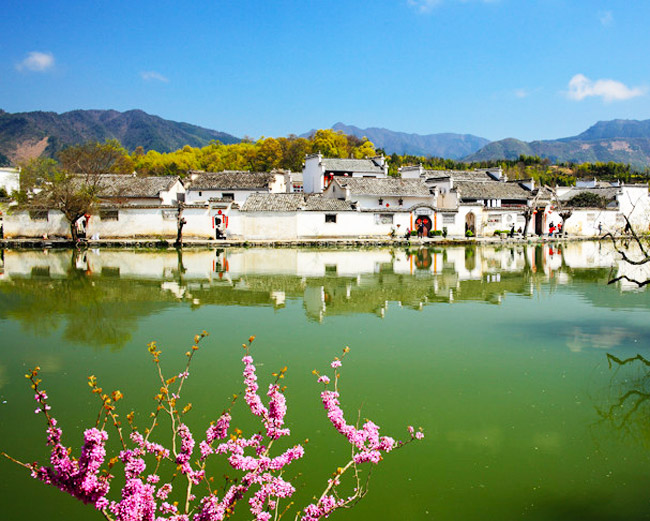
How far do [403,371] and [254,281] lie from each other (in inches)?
373

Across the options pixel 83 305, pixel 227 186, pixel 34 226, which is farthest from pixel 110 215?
pixel 83 305

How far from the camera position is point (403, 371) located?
7.59 meters

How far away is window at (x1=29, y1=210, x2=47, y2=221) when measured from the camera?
30391mm

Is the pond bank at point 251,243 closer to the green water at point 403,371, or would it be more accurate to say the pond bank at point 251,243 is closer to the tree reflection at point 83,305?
the tree reflection at point 83,305

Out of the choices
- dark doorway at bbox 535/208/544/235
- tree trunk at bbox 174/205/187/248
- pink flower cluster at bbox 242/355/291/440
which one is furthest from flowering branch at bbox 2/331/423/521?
dark doorway at bbox 535/208/544/235

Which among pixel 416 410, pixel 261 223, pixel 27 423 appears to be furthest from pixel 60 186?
pixel 416 410

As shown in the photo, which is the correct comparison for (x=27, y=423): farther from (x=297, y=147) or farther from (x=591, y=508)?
(x=297, y=147)

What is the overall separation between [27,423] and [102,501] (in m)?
3.76

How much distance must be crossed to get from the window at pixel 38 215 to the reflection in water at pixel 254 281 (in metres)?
5.94

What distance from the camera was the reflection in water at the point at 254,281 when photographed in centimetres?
1173

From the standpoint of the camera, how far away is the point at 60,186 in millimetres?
28234

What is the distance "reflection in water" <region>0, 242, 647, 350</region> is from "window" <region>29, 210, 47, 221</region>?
5.94m

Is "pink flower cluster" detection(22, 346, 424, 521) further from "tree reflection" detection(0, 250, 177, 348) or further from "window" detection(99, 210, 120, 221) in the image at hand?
"window" detection(99, 210, 120, 221)

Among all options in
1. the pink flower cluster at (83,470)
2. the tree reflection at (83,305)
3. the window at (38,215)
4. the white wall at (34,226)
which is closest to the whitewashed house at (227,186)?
the white wall at (34,226)
